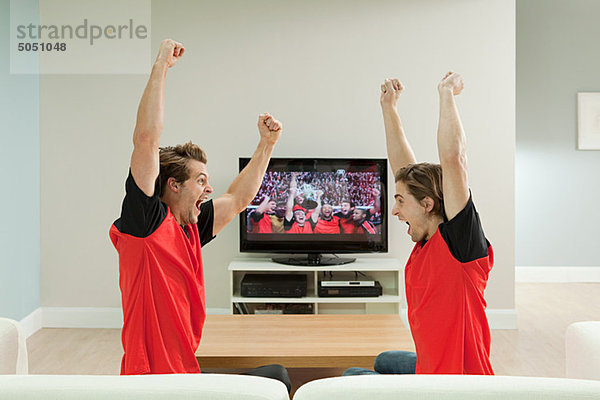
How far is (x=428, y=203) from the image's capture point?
5.10 feet

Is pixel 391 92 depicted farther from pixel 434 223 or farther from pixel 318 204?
pixel 318 204

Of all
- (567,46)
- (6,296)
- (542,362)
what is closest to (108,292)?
(6,296)

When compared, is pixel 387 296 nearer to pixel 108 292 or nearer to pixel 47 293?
pixel 108 292

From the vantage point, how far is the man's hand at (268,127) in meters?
1.94

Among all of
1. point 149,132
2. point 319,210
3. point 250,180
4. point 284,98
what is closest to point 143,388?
point 149,132

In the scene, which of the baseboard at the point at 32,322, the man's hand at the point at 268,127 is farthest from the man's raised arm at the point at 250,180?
the baseboard at the point at 32,322

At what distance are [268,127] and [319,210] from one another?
237 cm

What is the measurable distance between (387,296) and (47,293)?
2.72 meters

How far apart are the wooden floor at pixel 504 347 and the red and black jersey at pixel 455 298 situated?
4.98 ft

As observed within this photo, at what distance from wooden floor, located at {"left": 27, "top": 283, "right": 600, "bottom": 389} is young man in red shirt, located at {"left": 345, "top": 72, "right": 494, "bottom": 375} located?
1521 mm

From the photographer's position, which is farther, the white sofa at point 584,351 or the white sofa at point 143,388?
the white sofa at point 584,351

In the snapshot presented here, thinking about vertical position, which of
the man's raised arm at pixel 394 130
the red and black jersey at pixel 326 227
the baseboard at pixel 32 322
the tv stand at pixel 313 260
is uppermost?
the man's raised arm at pixel 394 130

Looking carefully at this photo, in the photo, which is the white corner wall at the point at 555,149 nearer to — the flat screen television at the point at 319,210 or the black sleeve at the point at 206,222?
the flat screen television at the point at 319,210

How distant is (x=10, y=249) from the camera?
397cm
